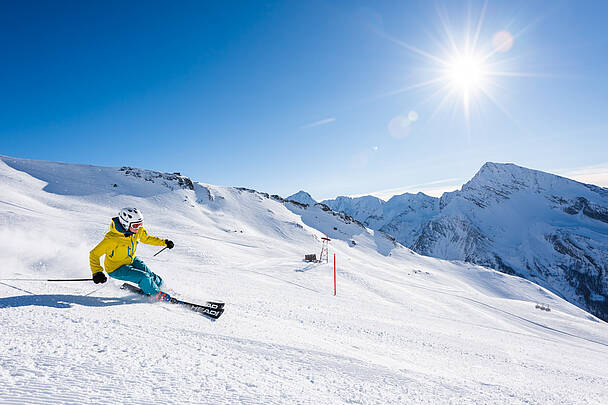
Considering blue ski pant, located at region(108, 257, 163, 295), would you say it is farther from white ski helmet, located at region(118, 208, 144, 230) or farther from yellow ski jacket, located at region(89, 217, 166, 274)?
white ski helmet, located at region(118, 208, 144, 230)

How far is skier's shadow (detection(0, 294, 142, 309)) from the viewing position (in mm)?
4211

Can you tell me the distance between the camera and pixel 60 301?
14.9 feet

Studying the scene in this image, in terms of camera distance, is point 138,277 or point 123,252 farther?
point 123,252

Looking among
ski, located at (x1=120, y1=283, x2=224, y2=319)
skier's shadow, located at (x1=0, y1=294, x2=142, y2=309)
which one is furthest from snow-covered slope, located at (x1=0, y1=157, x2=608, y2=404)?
ski, located at (x1=120, y1=283, x2=224, y2=319)

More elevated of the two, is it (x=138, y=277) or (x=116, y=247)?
(x=116, y=247)

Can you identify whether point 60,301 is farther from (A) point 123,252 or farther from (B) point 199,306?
(B) point 199,306

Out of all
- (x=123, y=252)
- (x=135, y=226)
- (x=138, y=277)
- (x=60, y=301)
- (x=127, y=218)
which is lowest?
(x=60, y=301)

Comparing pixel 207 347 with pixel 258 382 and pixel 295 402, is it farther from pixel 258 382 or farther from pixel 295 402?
pixel 295 402

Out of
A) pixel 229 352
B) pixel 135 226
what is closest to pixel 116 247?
pixel 135 226

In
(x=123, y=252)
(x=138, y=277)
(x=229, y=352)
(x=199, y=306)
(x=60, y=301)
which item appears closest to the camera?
(x=229, y=352)

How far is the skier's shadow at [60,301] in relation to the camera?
166 inches

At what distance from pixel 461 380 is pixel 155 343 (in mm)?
4127

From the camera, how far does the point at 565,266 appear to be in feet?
643

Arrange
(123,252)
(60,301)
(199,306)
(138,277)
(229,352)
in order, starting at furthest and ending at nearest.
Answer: (123,252), (138,277), (199,306), (60,301), (229,352)
